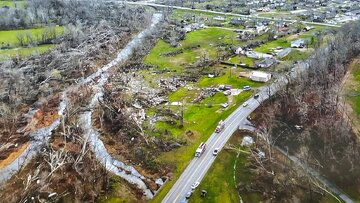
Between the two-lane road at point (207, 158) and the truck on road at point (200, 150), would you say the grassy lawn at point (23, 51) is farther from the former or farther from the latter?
the truck on road at point (200, 150)

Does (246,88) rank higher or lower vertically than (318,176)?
higher

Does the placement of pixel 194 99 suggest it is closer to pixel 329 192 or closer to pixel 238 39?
pixel 329 192

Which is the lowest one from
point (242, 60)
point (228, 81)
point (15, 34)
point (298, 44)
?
point (228, 81)

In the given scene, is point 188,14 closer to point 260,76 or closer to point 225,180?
point 260,76

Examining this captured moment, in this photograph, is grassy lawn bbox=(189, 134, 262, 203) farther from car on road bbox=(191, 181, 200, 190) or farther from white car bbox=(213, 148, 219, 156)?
white car bbox=(213, 148, 219, 156)

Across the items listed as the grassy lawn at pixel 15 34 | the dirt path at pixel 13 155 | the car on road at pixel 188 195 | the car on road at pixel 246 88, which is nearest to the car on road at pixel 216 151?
the car on road at pixel 188 195

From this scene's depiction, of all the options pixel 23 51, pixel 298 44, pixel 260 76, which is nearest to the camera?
pixel 260 76

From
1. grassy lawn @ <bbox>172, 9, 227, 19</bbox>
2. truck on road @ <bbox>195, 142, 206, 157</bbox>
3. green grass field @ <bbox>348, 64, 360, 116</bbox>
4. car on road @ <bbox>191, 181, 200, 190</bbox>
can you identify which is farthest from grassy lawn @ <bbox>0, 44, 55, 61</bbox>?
green grass field @ <bbox>348, 64, 360, 116</bbox>

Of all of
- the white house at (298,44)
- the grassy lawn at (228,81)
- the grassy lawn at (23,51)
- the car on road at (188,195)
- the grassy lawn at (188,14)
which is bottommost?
the car on road at (188,195)

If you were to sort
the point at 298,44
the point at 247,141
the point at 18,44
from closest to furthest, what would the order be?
1. the point at 247,141
2. the point at 298,44
3. the point at 18,44

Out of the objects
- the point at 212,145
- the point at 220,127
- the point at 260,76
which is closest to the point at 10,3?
the point at 260,76
